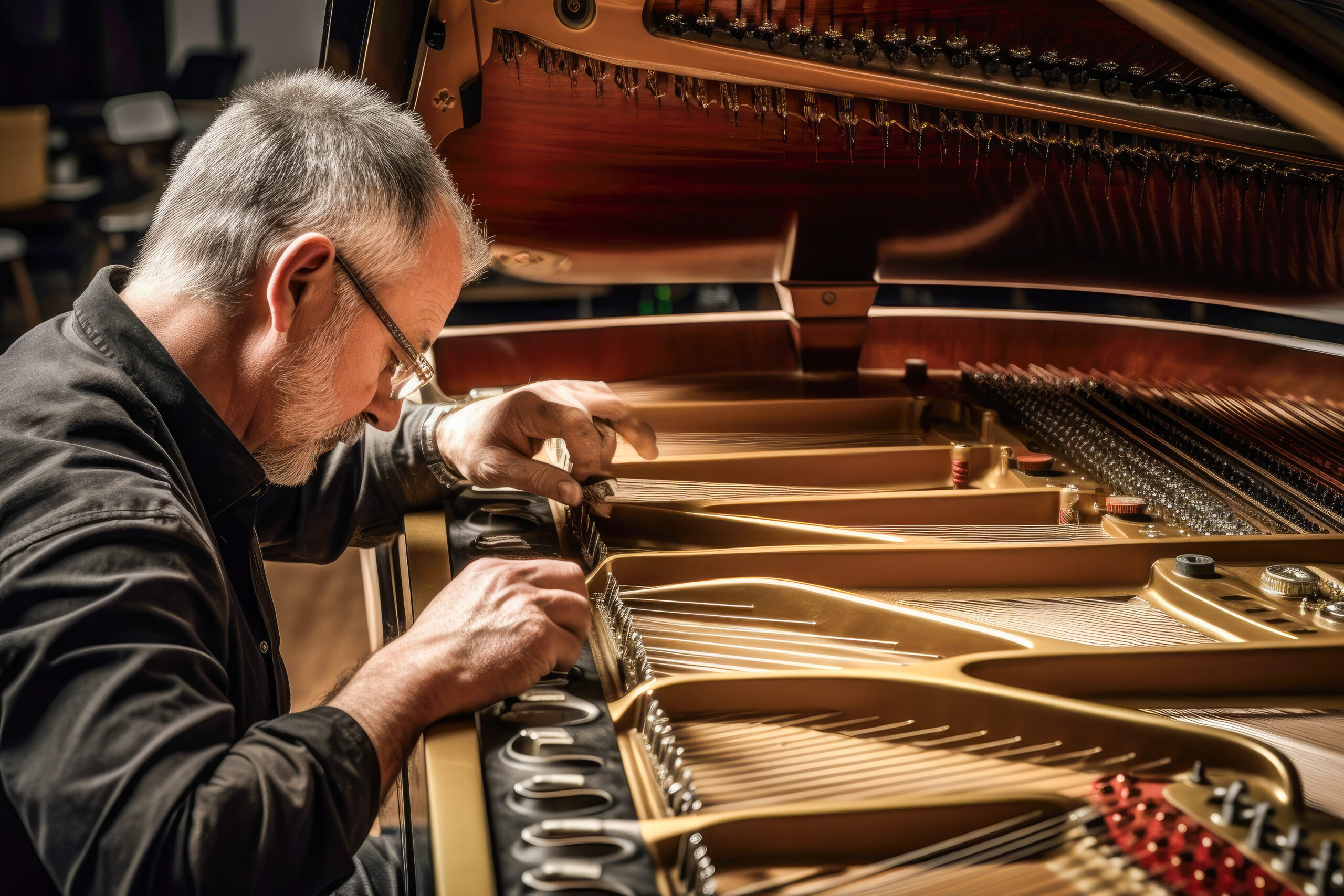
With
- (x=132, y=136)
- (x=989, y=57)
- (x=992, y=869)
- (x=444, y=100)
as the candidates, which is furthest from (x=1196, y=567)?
(x=132, y=136)

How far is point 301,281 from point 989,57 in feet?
5.01

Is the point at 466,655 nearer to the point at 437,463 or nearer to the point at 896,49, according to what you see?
the point at 437,463

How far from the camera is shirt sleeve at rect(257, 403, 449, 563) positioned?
2.01 m

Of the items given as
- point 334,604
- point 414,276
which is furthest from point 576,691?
point 334,604

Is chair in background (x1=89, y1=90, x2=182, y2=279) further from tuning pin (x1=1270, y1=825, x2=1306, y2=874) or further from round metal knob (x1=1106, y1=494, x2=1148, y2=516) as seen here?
tuning pin (x1=1270, y1=825, x2=1306, y2=874)

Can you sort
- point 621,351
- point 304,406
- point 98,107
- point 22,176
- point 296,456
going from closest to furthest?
point 304,406 < point 296,456 < point 621,351 < point 22,176 < point 98,107

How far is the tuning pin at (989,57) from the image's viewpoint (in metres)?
2.22

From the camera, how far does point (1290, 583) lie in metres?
1.57

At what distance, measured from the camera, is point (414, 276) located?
1.54 m

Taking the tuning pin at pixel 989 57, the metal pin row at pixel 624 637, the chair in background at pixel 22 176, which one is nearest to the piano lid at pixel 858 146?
the tuning pin at pixel 989 57

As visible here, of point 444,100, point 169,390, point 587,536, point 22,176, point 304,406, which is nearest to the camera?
point 169,390

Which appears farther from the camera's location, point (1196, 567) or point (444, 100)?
point (444, 100)

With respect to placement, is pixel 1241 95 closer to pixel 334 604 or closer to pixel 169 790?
pixel 169 790

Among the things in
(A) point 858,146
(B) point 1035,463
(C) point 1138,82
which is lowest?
(B) point 1035,463
